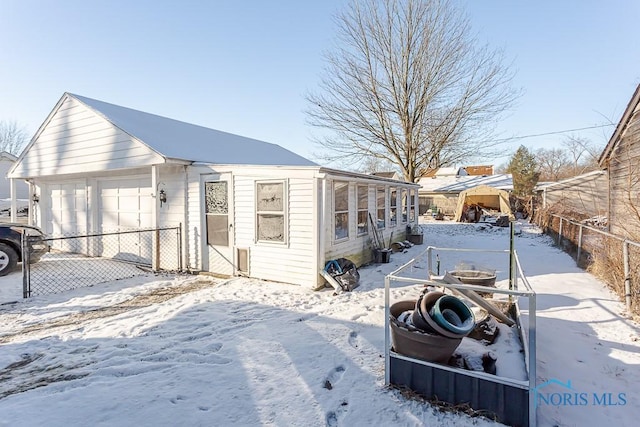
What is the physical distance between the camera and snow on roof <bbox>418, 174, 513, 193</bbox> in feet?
85.6

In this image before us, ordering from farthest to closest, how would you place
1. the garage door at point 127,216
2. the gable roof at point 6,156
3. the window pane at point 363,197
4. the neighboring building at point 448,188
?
the neighboring building at point 448,188
the gable roof at point 6,156
the garage door at point 127,216
the window pane at point 363,197

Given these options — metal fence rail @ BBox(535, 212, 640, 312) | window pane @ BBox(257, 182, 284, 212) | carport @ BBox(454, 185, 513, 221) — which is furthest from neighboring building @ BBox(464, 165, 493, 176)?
window pane @ BBox(257, 182, 284, 212)

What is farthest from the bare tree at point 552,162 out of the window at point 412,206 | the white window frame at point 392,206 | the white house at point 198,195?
the white house at point 198,195

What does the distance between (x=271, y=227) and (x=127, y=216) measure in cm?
513

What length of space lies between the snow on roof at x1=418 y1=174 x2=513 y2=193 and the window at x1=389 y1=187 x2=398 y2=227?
14.5 metres

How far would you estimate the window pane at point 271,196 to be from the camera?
697cm

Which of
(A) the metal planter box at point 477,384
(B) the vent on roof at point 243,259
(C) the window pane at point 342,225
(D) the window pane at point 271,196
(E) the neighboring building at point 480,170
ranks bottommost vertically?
(A) the metal planter box at point 477,384

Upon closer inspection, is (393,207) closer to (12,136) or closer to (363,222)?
(363,222)

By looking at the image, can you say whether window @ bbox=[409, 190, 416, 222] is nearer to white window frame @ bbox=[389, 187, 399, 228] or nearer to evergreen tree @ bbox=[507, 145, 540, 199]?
white window frame @ bbox=[389, 187, 399, 228]

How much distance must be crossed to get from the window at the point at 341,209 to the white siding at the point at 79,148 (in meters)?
4.19

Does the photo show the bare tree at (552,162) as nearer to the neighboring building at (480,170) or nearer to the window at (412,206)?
the neighboring building at (480,170)

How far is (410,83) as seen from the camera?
17984mm

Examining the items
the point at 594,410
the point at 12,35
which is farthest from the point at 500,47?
the point at 12,35

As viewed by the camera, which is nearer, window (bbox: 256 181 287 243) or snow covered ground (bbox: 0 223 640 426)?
snow covered ground (bbox: 0 223 640 426)
